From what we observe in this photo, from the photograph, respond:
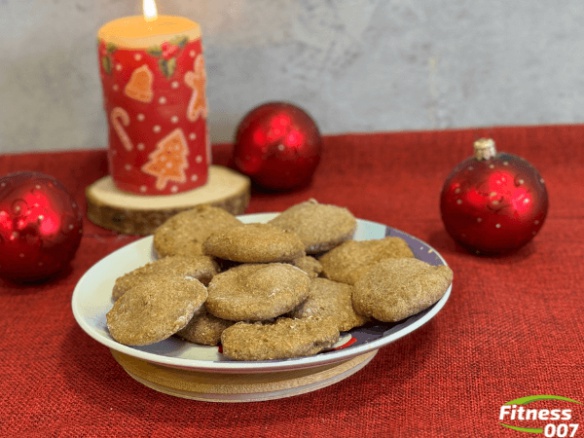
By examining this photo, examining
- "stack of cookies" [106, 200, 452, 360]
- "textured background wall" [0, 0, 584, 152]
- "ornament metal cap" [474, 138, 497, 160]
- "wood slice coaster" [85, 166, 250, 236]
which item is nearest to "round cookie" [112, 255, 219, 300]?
"stack of cookies" [106, 200, 452, 360]

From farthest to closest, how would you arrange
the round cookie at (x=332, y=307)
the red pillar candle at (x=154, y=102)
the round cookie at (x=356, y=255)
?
the red pillar candle at (x=154, y=102) < the round cookie at (x=356, y=255) < the round cookie at (x=332, y=307)

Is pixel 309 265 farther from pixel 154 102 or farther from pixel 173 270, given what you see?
pixel 154 102

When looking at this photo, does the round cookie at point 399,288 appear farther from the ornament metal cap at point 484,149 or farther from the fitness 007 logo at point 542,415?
the ornament metal cap at point 484,149

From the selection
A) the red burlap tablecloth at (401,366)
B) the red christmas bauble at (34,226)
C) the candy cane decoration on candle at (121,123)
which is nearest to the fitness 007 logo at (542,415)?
the red burlap tablecloth at (401,366)

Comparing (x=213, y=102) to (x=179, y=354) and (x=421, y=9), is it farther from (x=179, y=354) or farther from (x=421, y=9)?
(x=179, y=354)

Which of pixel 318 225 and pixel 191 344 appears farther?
pixel 318 225

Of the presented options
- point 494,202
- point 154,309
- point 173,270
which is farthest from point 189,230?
point 494,202

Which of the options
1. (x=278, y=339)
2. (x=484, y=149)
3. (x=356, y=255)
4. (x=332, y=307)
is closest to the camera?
(x=278, y=339)
